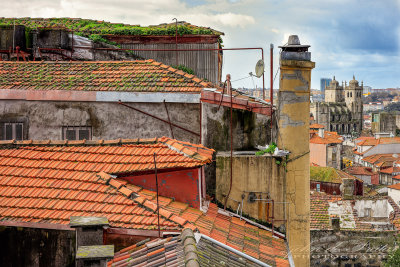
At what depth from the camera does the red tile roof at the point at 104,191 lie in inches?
326

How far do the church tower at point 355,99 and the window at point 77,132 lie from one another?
487ft

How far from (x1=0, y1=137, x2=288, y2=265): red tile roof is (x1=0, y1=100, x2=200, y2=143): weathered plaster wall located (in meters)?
1.67

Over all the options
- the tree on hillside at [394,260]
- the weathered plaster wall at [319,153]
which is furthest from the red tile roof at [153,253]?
the weathered plaster wall at [319,153]

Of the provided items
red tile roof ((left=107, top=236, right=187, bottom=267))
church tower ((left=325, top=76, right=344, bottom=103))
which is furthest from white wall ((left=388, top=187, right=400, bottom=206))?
church tower ((left=325, top=76, right=344, bottom=103))

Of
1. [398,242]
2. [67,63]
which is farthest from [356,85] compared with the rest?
[67,63]

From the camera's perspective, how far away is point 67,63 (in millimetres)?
14766

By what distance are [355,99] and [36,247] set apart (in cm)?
16257

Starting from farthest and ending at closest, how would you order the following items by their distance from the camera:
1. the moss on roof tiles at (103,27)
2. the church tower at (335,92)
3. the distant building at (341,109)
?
1. the church tower at (335,92)
2. the distant building at (341,109)
3. the moss on roof tiles at (103,27)

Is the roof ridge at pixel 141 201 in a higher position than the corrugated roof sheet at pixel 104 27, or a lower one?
lower

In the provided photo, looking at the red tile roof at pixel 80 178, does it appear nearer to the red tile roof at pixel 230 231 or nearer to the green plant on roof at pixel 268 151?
the red tile roof at pixel 230 231

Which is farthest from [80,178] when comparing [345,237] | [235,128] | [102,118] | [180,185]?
[345,237]

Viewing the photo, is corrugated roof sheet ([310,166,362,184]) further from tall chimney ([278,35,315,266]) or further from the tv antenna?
tall chimney ([278,35,315,266])

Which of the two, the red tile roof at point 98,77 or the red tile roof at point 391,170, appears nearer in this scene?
the red tile roof at point 98,77

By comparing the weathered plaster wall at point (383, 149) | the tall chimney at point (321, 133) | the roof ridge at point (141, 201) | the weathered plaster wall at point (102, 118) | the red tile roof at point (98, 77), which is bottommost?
the weathered plaster wall at point (383, 149)
